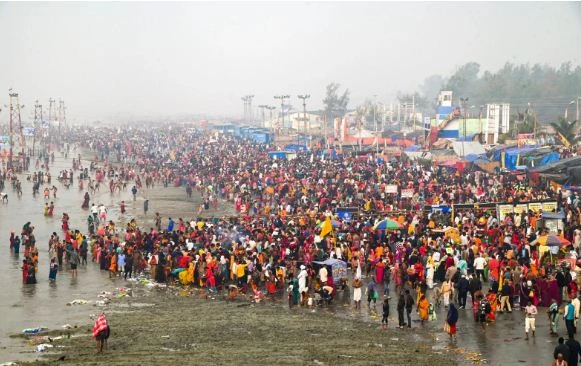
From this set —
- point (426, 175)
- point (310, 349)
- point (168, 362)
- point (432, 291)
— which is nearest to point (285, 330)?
point (310, 349)

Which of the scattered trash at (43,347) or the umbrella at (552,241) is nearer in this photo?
the scattered trash at (43,347)

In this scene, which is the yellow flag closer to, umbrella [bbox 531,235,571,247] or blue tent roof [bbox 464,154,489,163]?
umbrella [bbox 531,235,571,247]

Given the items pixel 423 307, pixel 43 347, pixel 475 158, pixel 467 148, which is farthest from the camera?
pixel 467 148

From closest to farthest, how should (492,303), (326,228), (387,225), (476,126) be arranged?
1. (492,303)
2. (387,225)
3. (326,228)
4. (476,126)

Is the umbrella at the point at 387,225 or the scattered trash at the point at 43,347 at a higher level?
the umbrella at the point at 387,225

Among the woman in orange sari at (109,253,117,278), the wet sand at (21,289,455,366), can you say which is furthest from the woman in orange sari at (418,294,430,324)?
the woman in orange sari at (109,253,117,278)

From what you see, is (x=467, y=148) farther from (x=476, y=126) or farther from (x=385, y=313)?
(x=385, y=313)

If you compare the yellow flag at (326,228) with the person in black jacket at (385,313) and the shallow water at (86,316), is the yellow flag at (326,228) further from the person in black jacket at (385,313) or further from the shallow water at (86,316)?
the person in black jacket at (385,313)

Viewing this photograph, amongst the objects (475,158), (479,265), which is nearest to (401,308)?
(479,265)

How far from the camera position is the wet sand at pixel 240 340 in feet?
47.6

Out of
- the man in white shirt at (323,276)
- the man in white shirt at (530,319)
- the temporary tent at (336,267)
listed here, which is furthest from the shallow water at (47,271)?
the man in white shirt at (530,319)

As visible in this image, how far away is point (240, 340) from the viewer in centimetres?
1609

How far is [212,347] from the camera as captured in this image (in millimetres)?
15453

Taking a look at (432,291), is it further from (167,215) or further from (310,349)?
(167,215)
